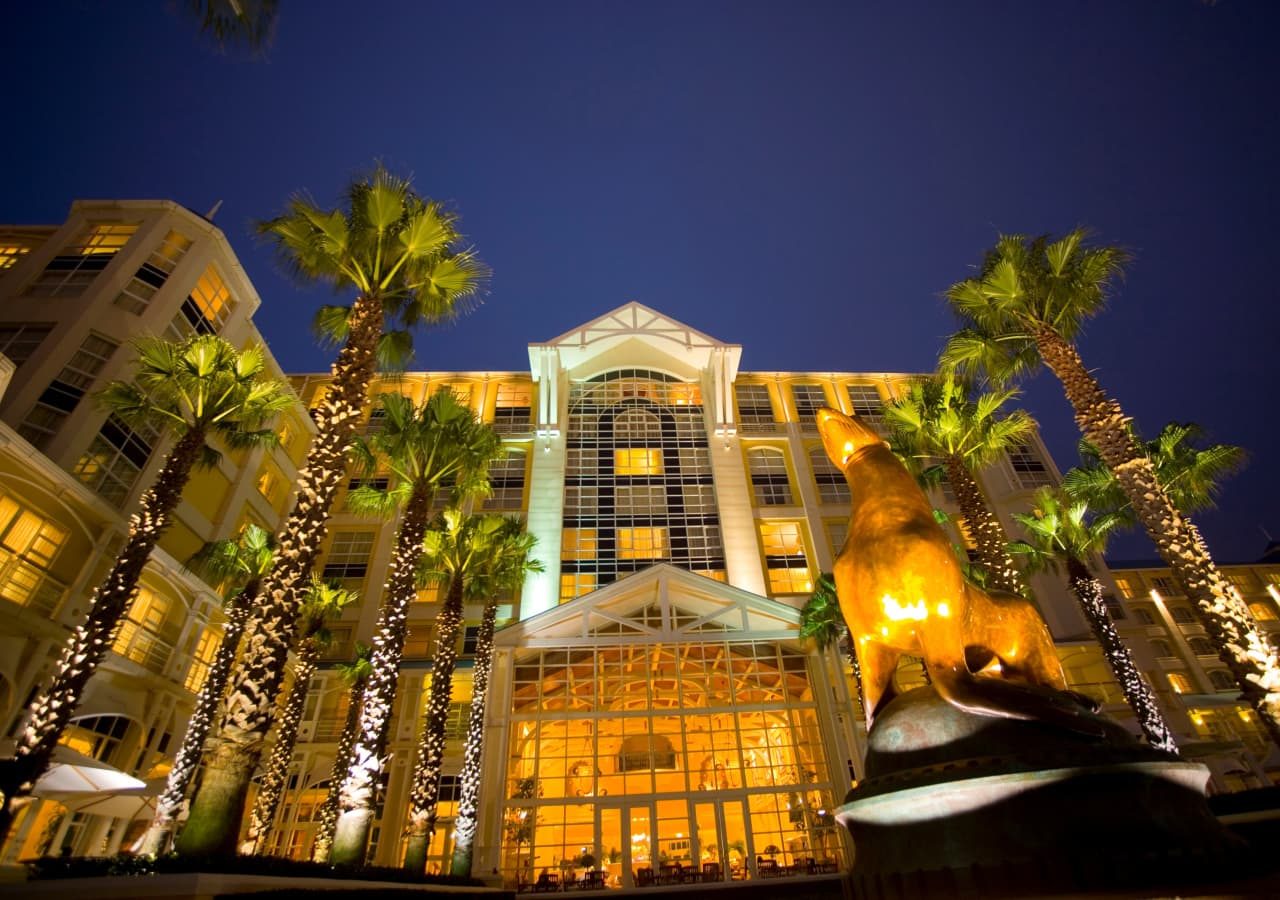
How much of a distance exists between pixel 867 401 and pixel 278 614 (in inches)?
1456

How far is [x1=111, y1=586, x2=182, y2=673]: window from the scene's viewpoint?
2056 cm

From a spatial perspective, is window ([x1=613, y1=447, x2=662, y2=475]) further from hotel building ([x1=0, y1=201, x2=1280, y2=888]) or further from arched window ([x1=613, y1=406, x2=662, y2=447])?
arched window ([x1=613, y1=406, x2=662, y2=447])

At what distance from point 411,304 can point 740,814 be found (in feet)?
72.5

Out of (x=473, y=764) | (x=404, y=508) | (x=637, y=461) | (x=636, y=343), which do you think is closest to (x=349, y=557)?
(x=637, y=461)

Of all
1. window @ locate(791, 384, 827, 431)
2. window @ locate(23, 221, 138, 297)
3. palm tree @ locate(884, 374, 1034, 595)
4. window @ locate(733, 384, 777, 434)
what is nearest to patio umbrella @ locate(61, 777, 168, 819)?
window @ locate(23, 221, 138, 297)

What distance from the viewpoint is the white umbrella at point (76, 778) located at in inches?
469

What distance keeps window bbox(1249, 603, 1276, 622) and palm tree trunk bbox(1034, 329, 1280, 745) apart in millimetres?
52452

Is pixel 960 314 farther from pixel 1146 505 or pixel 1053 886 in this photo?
pixel 1053 886

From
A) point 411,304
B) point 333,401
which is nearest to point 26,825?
point 333,401

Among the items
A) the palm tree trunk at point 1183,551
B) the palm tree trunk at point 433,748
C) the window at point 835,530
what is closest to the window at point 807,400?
the window at point 835,530

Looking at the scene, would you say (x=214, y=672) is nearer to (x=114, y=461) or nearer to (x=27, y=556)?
(x=27, y=556)

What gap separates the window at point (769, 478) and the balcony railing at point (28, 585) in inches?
1133

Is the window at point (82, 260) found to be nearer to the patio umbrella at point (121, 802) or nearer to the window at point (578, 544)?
the patio umbrella at point (121, 802)

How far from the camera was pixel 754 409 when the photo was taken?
39031mm
